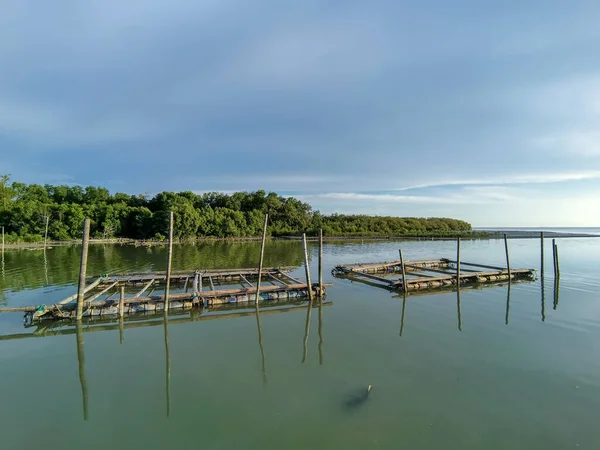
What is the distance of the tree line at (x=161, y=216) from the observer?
42594mm

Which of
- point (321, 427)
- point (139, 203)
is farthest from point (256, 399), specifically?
point (139, 203)

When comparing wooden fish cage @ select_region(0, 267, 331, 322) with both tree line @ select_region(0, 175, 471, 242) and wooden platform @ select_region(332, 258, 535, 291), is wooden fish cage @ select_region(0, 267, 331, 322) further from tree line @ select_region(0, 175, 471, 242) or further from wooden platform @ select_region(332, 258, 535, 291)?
tree line @ select_region(0, 175, 471, 242)

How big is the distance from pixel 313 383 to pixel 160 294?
9.39 meters

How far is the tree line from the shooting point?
42.6m

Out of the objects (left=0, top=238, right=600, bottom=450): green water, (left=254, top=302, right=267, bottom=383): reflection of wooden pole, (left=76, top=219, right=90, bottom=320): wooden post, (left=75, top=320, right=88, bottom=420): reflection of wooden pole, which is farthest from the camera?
(left=76, top=219, right=90, bottom=320): wooden post

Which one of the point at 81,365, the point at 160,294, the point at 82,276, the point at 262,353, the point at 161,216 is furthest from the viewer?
the point at 161,216

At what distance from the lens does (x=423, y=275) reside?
18922 mm

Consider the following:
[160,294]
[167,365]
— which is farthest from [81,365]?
[160,294]

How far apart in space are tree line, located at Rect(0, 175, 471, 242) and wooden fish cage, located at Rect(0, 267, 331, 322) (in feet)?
89.8

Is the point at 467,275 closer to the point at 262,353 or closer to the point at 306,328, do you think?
the point at 306,328

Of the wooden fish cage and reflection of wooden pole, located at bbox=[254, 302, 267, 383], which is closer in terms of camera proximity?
reflection of wooden pole, located at bbox=[254, 302, 267, 383]

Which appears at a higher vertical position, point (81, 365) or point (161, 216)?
point (161, 216)

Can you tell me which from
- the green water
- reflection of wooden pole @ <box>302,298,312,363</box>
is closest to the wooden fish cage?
the green water

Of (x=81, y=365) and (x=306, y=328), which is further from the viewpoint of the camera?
(x=306, y=328)
